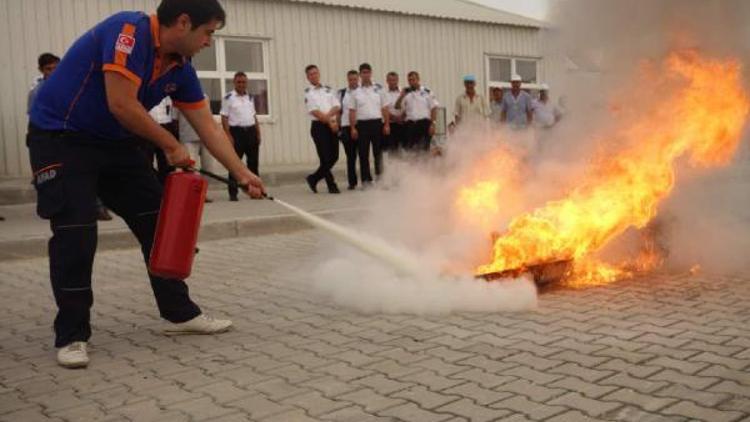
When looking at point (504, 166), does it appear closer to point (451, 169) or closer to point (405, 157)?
point (451, 169)

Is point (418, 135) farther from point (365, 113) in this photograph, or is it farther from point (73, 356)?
point (73, 356)

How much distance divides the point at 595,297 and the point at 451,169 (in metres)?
2.56

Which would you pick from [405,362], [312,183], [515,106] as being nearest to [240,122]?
[312,183]

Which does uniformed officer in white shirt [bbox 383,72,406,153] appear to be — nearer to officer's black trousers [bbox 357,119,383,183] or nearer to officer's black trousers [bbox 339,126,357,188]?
officer's black trousers [bbox 357,119,383,183]

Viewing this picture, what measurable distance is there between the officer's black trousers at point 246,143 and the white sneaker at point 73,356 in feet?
23.9

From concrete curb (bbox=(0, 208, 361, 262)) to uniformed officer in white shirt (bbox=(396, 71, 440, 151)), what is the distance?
3.29 m

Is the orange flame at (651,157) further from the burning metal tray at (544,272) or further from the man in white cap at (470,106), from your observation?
the man in white cap at (470,106)

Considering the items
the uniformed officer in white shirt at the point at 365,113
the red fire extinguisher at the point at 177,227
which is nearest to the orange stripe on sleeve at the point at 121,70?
the red fire extinguisher at the point at 177,227

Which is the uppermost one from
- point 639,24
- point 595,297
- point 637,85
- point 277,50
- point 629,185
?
point 277,50

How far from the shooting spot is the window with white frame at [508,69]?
18.2 m

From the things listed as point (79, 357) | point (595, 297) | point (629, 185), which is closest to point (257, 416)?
point (79, 357)

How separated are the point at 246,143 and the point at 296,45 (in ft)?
13.0

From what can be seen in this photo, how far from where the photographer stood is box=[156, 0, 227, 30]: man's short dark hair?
3.81 meters

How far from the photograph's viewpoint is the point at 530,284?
4883 mm
